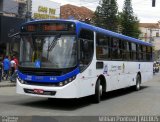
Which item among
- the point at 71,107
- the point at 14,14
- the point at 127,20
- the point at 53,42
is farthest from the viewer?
the point at 127,20

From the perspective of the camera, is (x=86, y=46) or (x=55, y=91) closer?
(x=55, y=91)

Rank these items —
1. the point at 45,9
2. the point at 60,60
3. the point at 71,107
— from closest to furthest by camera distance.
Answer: the point at 60,60 → the point at 71,107 → the point at 45,9

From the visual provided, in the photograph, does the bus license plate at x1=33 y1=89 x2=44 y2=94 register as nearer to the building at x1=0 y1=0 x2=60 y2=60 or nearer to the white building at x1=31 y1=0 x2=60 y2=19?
the building at x1=0 y1=0 x2=60 y2=60

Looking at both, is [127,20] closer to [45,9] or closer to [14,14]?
[45,9]

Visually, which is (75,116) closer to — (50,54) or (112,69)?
(50,54)

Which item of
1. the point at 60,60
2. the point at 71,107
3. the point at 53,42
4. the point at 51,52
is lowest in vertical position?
the point at 71,107

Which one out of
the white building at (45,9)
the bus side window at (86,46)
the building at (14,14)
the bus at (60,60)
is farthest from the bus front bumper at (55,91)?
the white building at (45,9)

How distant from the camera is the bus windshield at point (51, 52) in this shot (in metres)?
13.5

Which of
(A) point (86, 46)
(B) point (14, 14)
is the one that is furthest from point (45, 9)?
(A) point (86, 46)

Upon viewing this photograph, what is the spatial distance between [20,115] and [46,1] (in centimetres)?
3618

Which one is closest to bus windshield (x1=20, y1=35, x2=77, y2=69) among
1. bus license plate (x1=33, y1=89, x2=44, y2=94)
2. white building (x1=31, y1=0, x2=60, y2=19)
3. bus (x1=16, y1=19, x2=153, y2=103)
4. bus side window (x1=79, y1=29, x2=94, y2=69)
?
bus (x1=16, y1=19, x2=153, y2=103)

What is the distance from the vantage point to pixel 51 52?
1366cm

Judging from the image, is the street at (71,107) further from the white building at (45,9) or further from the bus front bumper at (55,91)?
the white building at (45,9)

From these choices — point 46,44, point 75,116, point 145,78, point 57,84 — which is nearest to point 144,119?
point 75,116
